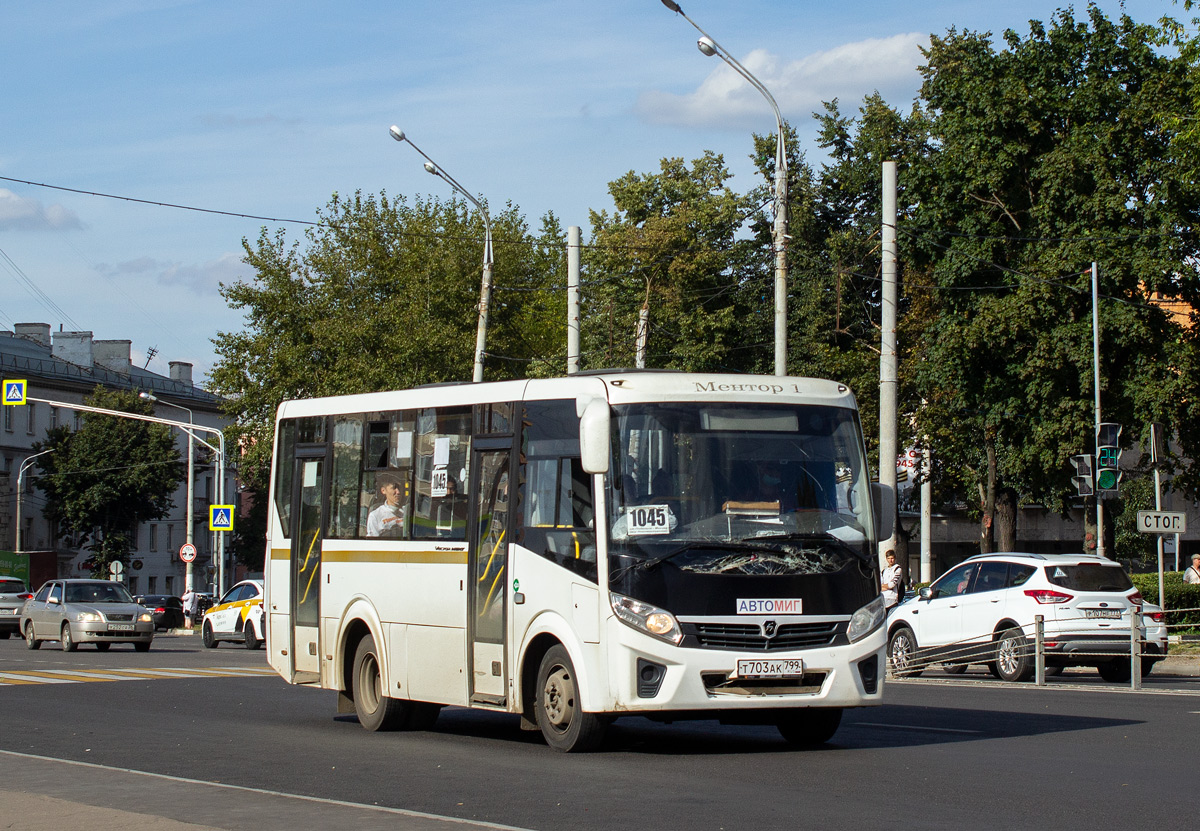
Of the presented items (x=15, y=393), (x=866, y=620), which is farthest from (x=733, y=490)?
(x=15, y=393)

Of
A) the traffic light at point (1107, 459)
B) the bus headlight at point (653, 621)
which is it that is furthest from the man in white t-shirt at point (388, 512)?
the traffic light at point (1107, 459)

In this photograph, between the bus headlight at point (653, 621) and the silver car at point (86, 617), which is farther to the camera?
the silver car at point (86, 617)

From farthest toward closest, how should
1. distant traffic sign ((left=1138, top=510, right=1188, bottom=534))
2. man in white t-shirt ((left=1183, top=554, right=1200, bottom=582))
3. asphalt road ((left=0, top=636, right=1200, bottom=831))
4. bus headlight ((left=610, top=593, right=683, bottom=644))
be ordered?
man in white t-shirt ((left=1183, top=554, right=1200, bottom=582)), distant traffic sign ((left=1138, top=510, right=1188, bottom=534)), bus headlight ((left=610, top=593, right=683, bottom=644)), asphalt road ((left=0, top=636, right=1200, bottom=831))

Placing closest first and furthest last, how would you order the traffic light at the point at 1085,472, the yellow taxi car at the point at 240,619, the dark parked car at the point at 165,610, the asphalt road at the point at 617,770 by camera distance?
the asphalt road at the point at 617,770 < the traffic light at the point at 1085,472 < the yellow taxi car at the point at 240,619 < the dark parked car at the point at 165,610

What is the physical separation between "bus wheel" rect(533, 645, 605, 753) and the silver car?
2530cm

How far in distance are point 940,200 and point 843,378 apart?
10.4m

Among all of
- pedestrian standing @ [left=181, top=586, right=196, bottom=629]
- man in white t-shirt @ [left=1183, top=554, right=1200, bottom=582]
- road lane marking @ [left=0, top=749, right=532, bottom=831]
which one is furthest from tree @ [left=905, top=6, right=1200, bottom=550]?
road lane marking @ [left=0, top=749, right=532, bottom=831]

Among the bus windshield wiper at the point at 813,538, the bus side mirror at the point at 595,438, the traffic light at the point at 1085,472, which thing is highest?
the traffic light at the point at 1085,472

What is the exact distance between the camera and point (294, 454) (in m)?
16.5

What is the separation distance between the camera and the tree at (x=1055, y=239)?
38.5 meters

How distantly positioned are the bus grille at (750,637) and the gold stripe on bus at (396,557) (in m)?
2.60

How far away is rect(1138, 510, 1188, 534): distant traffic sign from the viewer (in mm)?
27891

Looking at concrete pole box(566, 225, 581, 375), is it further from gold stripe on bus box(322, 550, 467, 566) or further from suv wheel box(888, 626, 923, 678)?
gold stripe on bus box(322, 550, 467, 566)

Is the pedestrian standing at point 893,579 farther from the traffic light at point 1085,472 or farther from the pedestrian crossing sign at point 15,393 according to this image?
the pedestrian crossing sign at point 15,393
